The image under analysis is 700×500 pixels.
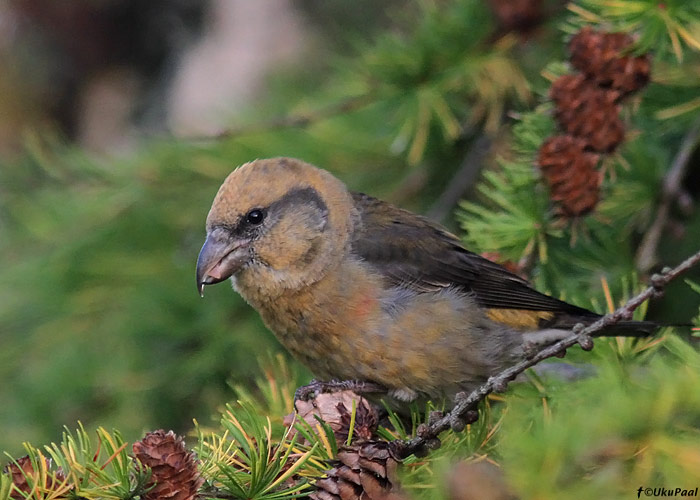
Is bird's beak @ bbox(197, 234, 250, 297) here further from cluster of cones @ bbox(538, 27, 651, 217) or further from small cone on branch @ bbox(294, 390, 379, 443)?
cluster of cones @ bbox(538, 27, 651, 217)

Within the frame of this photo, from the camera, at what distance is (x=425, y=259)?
10.7 feet

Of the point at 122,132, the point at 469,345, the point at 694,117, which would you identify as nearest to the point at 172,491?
the point at 469,345

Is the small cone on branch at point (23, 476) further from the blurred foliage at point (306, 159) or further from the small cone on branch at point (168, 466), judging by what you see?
the blurred foliage at point (306, 159)

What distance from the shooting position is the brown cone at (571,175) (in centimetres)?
265

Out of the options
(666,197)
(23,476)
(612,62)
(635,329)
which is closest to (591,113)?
(612,62)

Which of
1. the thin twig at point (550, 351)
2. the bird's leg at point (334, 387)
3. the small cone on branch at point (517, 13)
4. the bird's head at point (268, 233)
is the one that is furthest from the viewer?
the small cone on branch at point (517, 13)

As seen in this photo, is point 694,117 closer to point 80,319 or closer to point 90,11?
point 80,319

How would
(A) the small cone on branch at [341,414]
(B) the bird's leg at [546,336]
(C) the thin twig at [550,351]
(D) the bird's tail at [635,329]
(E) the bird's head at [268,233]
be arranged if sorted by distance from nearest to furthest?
(C) the thin twig at [550,351], (A) the small cone on branch at [341,414], (D) the bird's tail at [635,329], (E) the bird's head at [268,233], (B) the bird's leg at [546,336]

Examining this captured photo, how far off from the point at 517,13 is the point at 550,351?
208 centimetres

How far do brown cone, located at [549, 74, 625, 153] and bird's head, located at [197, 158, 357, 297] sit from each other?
979mm

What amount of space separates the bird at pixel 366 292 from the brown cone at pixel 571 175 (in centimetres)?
33

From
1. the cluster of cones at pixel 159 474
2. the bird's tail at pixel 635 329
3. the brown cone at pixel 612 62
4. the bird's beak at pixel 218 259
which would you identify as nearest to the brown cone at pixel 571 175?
the brown cone at pixel 612 62

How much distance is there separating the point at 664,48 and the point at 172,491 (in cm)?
194

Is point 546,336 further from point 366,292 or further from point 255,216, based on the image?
point 255,216
